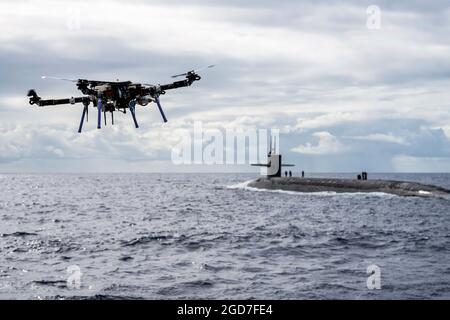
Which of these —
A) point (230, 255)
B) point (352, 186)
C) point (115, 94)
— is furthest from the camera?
point (352, 186)

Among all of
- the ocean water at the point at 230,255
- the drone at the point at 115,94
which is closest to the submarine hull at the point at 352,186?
the ocean water at the point at 230,255

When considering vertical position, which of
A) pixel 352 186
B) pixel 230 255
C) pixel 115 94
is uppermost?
pixel 115 94

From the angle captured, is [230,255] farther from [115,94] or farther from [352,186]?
[352,186]

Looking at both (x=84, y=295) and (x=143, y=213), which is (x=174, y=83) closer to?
(x=84, y=295)

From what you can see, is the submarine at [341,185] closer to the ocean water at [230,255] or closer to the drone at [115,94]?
the ocean water at [230,255]

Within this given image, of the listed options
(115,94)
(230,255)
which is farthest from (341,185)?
(115,94)

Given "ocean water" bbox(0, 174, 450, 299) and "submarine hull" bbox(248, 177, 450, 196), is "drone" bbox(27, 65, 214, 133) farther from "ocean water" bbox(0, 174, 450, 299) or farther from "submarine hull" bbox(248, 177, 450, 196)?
"submarine hull" bbox(248, 177, 450, 196)

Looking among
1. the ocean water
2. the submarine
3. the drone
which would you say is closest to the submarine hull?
the submarine
